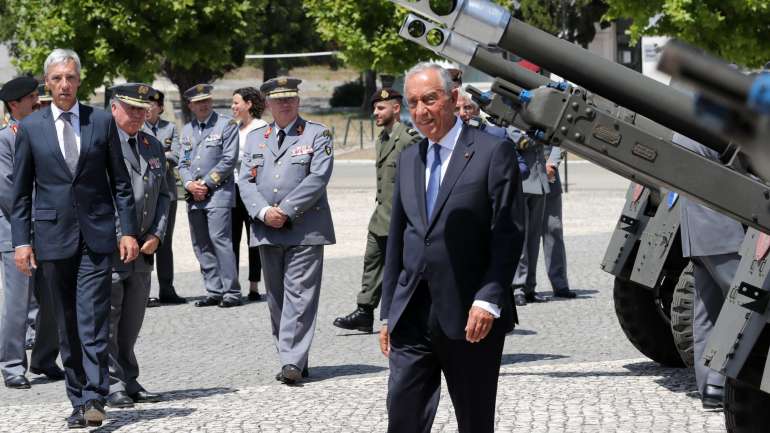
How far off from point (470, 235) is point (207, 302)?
7.73 m

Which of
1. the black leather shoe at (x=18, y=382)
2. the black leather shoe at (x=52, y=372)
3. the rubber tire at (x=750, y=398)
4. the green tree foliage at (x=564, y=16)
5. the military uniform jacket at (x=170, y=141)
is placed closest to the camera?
the rubber tire at (x=750, y=398)

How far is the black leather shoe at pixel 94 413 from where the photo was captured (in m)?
6.79

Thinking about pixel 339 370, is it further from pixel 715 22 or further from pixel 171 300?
pixel 715 22

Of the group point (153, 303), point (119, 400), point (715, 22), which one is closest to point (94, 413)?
point (119, 400)

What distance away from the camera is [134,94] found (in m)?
7.71

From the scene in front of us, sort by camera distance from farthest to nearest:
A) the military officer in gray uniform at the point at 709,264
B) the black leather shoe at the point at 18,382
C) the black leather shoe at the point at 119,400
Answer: the black leather shoe at the point at 18,382
the black leather shoe at the point at 119,400
the military officer in gray uniform at the point at 709,264

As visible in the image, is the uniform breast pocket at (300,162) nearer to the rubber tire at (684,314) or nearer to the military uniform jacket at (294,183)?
the military uniform jacket at (294,183)

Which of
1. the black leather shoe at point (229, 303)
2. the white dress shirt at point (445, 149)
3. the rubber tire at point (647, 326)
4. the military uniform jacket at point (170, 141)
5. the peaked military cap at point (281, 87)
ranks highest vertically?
the white dress shirt at point (445, 149)

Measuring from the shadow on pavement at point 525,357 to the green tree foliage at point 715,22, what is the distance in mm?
16946

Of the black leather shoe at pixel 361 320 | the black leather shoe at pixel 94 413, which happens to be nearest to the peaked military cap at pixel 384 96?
the black leather shoe at pixel 361 320

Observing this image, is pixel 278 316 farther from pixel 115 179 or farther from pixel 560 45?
pixel 560 45

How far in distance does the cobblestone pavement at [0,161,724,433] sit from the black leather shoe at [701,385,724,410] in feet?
0.23

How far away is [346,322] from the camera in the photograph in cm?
1040

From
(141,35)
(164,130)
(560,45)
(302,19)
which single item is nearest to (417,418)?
(560,45)
